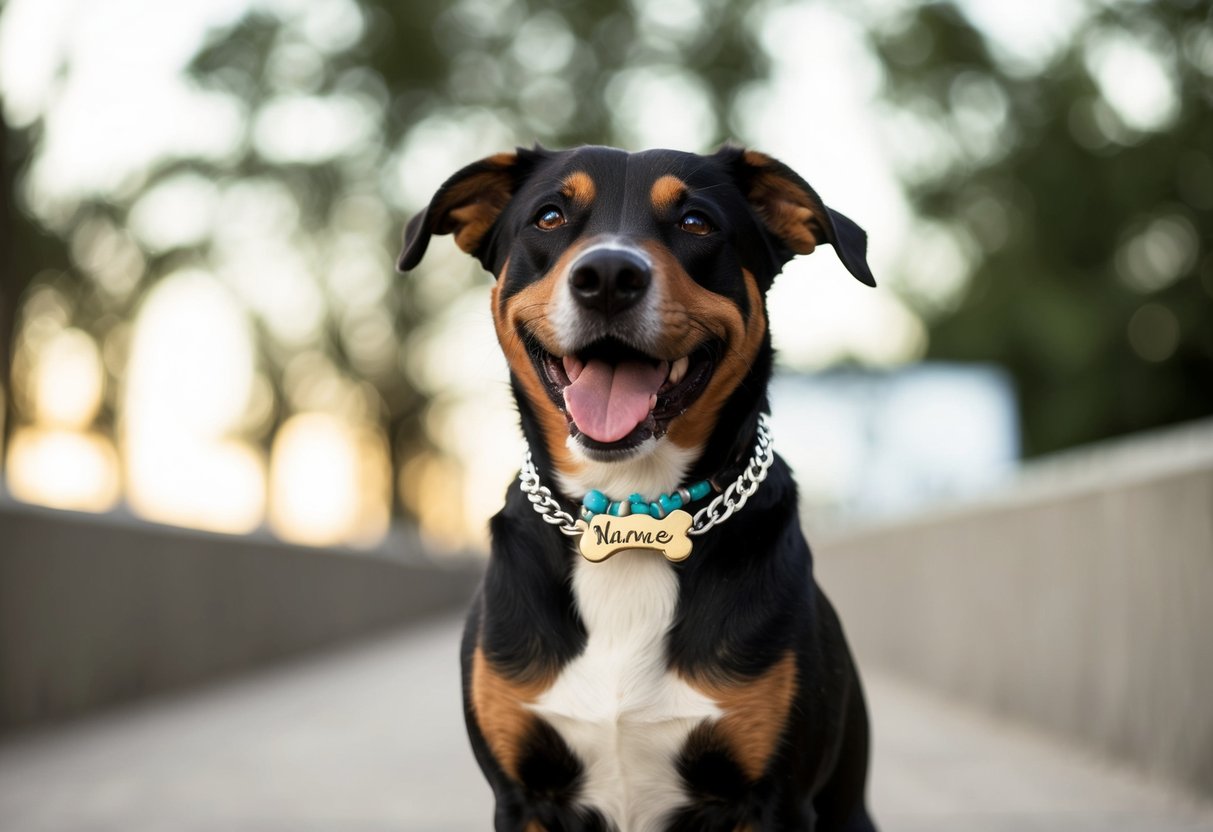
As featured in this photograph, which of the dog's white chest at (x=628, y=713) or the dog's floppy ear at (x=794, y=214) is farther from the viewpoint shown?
the dog's floppy ear at (x=794, y=214)

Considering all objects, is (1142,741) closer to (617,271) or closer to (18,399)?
(617,271)

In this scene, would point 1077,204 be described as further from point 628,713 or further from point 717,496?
point 628,713

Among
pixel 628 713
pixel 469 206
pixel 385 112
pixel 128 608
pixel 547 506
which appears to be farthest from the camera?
pixel 385 112

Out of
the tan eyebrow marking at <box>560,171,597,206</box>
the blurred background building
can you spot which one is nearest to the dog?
the tan eyebrow marking at <box>560,171,597,206</box>

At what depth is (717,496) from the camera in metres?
3.40

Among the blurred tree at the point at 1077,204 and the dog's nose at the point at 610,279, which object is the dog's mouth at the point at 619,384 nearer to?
the dog's nose at the point at 610,279

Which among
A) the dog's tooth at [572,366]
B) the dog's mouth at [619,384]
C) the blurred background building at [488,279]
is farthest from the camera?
the blurred background building at [488,279]

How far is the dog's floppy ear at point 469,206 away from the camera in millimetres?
3738

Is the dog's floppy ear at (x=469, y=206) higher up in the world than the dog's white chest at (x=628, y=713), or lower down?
higher up

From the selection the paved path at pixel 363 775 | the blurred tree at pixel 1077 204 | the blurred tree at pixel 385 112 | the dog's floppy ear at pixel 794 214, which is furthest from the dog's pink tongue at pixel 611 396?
the blurred tree at pixel 385 112

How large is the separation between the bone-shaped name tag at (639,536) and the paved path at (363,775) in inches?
84.3

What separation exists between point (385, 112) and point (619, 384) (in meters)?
25.6

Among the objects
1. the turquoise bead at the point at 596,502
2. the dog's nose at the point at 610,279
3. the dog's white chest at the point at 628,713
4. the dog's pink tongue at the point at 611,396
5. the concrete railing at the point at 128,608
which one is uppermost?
the dog's nose at the point at 610,279

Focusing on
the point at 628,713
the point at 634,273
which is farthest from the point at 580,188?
the point at 628,713
